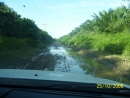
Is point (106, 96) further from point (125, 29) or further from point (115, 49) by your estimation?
point (125, 29)

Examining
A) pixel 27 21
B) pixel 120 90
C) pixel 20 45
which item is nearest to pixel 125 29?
pixel 20 45

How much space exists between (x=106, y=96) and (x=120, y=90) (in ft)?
0.65

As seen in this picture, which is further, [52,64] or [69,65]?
[52,64]

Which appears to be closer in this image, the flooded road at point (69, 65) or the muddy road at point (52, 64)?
the flooded road at point (69, 65)

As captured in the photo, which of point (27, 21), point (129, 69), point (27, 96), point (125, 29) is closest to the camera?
point (27, 96)

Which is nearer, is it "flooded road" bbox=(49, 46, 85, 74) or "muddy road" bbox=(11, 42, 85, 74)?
"flooded road" bbox=(49, 46, 85, 74)

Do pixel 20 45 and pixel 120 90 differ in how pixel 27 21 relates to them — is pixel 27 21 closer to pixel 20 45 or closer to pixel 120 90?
pixel 20 45

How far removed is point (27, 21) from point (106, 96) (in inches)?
1506

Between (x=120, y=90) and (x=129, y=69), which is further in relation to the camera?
(x=129, y=69)

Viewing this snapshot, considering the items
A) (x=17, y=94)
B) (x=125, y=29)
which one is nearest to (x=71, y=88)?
(x=17, y=94)

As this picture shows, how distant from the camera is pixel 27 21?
40156 millimetres

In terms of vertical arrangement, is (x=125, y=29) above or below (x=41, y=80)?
above

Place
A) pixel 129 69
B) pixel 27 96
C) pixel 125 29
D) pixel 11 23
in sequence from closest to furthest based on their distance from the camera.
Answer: pixel 27 96 < pixel 129 69 < pixel 125 29 < pixel 11 23

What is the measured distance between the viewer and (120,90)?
284cm
